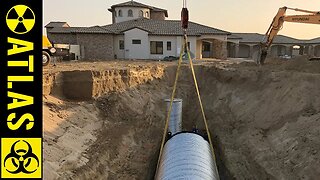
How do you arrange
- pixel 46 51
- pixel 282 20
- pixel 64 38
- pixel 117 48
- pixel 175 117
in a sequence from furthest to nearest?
pixel 117 48 < pixel 64 38 < pixel 46 51 < pixel 282 20 < pixel 175 117

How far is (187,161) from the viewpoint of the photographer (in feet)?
27.5

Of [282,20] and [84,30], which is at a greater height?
[84,30]

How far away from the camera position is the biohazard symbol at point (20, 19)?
5785 mm

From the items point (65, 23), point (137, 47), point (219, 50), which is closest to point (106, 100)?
point (137, 47)

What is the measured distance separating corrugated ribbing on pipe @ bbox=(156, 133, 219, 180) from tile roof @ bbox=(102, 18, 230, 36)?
23.6 m

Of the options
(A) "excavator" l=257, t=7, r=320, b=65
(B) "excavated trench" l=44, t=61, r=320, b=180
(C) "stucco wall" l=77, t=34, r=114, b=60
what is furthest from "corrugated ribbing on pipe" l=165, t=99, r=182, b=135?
(C) "stucco wall" l=77, t=34, r=114, b=60

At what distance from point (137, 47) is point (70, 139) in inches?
892

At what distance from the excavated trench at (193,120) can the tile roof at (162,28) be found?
14.7 m

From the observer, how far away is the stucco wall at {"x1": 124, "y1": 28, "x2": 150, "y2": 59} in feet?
105

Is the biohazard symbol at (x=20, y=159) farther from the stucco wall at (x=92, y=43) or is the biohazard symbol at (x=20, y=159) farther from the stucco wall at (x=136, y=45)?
the stucco wall at (x=136, y=45)

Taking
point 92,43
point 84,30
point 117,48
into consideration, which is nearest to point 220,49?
point 117,48

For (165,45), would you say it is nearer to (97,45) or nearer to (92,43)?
(97,45)

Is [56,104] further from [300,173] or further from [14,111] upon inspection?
[300,173]

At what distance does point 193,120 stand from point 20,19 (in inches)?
474
